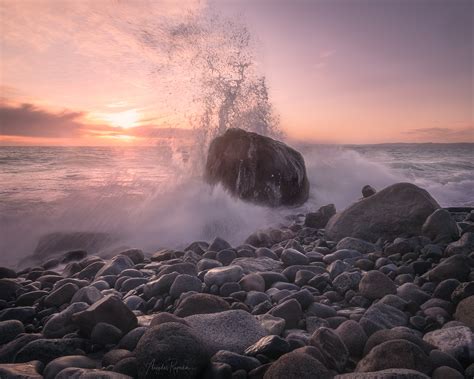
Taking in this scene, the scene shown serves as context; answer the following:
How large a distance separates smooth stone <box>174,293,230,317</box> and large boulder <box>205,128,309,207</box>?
5121 mm

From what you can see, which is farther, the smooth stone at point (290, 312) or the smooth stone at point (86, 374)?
the smooth stone at point (290, 312)

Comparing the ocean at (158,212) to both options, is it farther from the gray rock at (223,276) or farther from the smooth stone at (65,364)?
the smooth stone at (65,364)

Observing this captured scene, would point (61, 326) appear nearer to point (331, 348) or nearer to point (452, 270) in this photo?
point (331, 348)

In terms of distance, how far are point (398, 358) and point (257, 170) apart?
6.29m

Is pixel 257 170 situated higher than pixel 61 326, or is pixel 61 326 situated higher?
pixel 257 170

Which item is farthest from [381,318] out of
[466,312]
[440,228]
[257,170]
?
[257,170]

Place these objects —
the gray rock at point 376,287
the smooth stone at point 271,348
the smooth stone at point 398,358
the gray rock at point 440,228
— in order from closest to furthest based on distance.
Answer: the smooth stone at point 398,358 < the smooth stone at point 271,348 < the gray rock at point 376,287 < the gray rock at point 440,228

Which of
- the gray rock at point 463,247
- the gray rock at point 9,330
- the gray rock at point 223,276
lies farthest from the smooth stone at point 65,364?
the gray rock at point 463,247

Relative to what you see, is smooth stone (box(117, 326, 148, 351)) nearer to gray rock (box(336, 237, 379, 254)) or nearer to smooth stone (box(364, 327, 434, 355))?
smooth stone (box(364, 327, 434, 355))

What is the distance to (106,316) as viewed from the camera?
8.54ft

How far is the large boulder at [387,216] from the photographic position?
16.8 feet

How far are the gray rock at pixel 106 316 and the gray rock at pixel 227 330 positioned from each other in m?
0.51

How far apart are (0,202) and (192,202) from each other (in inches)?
217

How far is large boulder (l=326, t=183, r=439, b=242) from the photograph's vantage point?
511 centimetres
